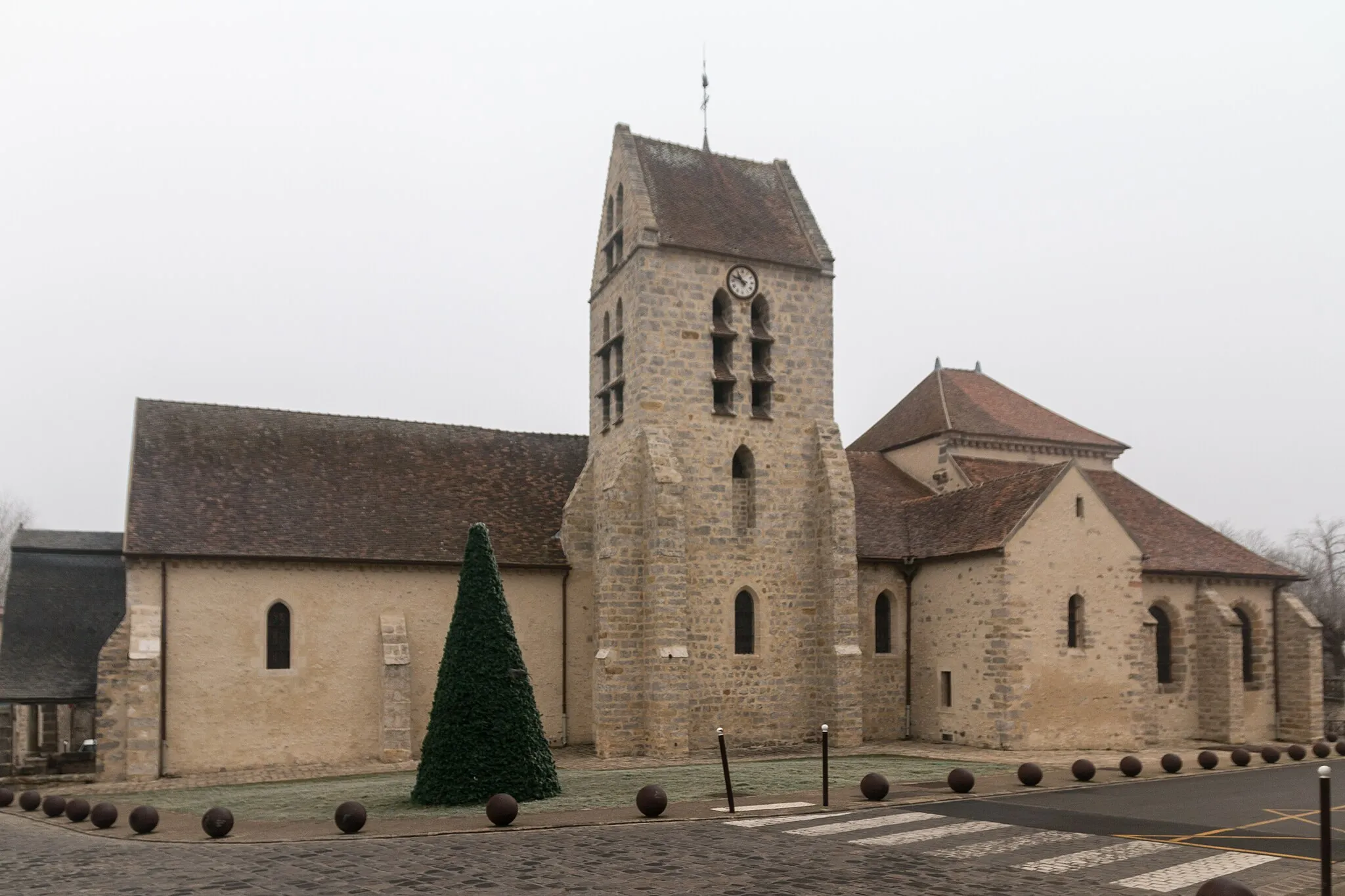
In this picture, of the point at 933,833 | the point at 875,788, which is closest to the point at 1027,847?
the point at 933,833

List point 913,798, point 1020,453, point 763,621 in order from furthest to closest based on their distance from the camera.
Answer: point 1020,453, point 763,621, point 913,798

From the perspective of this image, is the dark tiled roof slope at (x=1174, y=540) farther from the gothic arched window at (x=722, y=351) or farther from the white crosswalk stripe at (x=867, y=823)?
the white crosswalk stripe at (x=867, y=823)

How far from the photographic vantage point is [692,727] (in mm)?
25938

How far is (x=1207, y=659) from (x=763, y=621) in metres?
12.2

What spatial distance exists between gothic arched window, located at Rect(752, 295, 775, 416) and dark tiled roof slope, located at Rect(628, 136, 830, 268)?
4.44ft

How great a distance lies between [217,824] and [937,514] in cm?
2032

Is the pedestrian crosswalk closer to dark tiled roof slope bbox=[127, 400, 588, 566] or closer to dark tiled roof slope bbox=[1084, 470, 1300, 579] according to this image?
dark tiled roof slope bbox=[127, 400, 588, 566]

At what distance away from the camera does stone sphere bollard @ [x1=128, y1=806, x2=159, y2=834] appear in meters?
14.6

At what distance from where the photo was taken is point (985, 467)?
33219 millimetres

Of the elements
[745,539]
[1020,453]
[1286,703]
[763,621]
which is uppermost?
[1020,453]

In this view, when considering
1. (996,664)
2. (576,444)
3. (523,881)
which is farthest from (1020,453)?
(523,881)

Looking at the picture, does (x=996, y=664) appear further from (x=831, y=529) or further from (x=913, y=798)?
(x=913, y=798)

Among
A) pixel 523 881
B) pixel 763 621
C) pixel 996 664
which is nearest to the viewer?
pixel 523 881

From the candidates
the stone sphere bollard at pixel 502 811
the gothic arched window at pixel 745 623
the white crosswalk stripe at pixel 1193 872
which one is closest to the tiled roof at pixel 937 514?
the gothic arched window at pixel 745 623
